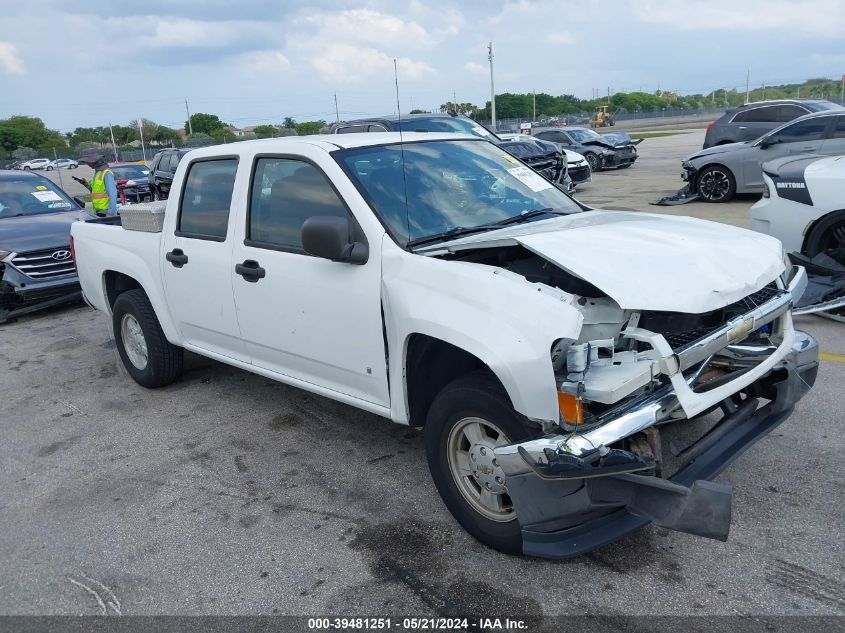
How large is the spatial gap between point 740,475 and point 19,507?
13.1 ft

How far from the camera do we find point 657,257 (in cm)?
309

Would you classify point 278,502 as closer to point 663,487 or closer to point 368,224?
point 368,224

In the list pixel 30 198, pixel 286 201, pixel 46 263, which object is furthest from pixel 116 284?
pixel 30 198

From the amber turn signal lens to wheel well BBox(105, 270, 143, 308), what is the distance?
4301 mm

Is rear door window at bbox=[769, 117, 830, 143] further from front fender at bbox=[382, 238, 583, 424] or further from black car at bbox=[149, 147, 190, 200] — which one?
black car at bbox=[149, 147, 190, 200]

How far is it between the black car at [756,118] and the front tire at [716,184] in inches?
183

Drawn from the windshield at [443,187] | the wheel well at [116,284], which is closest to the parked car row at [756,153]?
the windshield at [443,187]

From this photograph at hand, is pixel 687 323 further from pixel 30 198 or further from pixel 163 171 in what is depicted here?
pixel 163 171

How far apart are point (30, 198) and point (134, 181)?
12.9 m

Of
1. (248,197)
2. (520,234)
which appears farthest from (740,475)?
(248,197)

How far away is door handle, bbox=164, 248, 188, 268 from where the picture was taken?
486 cm

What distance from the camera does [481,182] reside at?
4.22 metres

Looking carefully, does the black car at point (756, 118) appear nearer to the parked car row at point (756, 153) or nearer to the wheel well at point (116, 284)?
the parked car row at point (756, 153)

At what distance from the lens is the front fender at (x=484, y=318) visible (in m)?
2.77
